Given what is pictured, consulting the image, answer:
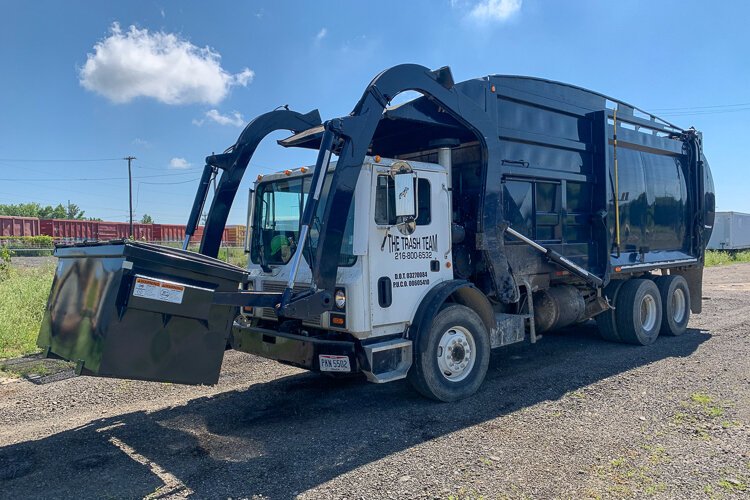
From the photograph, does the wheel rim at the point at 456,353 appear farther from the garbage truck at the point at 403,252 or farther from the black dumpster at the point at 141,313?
the black dumpster at the point at 141,313

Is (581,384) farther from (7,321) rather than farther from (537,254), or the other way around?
(7,321)

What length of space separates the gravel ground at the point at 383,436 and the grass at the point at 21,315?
6.25ft

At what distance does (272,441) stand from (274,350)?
1.00m

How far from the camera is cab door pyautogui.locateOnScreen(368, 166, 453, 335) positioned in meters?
5.13

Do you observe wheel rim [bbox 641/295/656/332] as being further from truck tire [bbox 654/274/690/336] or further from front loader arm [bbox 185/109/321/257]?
front loader arm [bbox 185/109/321/257]

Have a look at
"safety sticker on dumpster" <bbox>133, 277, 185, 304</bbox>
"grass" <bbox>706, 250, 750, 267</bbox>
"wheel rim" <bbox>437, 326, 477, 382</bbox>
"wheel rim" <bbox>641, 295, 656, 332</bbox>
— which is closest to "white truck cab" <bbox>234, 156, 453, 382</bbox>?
"wheel rim" <bbox>437, 326, 477, 382</bbox>

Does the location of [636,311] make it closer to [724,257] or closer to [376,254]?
[376,254]

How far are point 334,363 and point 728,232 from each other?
42.1 metres

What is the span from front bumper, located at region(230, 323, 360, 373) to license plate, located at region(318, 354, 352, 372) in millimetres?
33

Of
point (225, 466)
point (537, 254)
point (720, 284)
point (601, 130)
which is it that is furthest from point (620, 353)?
point (720, 284)

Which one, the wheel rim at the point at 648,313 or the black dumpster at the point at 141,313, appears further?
the wheel rim at the point at 648,313

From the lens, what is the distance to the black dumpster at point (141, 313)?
3.98 meters

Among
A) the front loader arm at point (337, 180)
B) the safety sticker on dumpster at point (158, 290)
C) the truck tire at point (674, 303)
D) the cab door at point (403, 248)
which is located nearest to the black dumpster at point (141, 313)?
the safety sticker on dumpster at point (158, 290)

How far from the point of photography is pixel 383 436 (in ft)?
15.4
